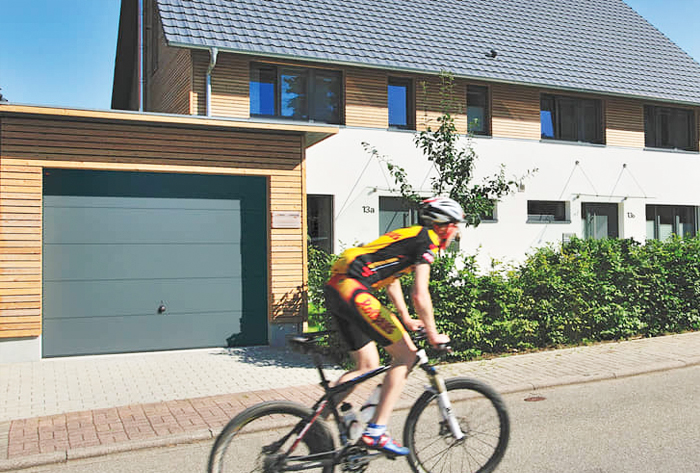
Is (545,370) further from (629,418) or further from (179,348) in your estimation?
(179,348)

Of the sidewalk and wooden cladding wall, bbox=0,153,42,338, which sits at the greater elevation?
wooden cladding wall, bbox=0,153,42,338

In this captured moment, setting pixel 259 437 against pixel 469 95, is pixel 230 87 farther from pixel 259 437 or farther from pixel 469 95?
pixel 259 437

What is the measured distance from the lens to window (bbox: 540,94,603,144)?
17.4 metres

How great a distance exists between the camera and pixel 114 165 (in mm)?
9859

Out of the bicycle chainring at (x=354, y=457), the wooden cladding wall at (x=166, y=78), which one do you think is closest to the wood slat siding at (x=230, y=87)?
the wooden cladding wall at (x=166, y=78)

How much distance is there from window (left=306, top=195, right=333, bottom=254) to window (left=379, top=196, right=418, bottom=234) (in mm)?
1193

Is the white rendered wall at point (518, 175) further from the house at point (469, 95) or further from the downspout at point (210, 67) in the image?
the downspout at point (210, 67)

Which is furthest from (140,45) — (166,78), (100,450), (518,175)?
(100,450)

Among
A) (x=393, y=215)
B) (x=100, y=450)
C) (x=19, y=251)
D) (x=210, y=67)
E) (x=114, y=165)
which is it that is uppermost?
(x=210, y=67)

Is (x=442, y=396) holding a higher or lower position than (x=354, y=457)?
higher

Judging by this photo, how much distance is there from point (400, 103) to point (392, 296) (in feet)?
38.4

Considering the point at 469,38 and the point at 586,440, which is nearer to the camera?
the point at 586,440

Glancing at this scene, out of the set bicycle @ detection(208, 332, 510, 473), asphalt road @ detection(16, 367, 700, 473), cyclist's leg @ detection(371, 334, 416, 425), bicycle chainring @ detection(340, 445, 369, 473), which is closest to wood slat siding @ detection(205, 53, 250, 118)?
asphalt road @ detection(16, 367, 700, 473)

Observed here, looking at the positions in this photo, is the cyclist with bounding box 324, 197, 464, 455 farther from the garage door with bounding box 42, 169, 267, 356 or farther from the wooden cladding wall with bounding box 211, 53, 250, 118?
the wooden cladding wall with bounding box 211, 53, 250, 118
